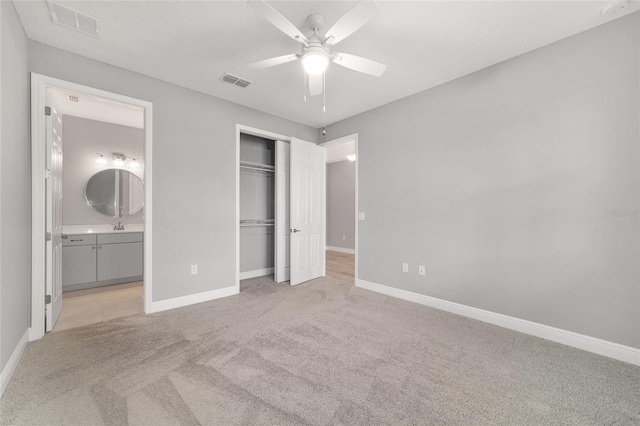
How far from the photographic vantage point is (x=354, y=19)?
5.36ft

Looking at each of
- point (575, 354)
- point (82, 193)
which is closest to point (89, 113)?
point (82, 193)

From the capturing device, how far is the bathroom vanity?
3758 millimetres

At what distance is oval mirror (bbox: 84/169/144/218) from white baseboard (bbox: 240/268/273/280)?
2307mm

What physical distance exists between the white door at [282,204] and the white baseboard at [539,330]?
1932 millimetres

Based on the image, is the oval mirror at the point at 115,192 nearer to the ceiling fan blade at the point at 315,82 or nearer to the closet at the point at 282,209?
the closet at the point at 282,209

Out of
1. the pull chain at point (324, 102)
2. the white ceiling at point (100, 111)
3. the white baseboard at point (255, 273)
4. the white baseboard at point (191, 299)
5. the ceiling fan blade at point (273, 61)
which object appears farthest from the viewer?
the white baseboard at point (255, 273)

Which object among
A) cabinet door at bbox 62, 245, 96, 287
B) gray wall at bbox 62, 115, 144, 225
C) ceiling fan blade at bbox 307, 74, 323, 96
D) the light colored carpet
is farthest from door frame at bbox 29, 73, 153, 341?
ceiling fan blade at bbox 307, 74, 323, 96

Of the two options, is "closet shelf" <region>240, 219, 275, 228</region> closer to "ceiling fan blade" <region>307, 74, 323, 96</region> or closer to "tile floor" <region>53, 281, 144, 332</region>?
"tile floor" <region>53, 281, 144, 332</region>

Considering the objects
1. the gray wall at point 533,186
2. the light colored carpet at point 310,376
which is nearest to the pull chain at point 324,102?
the gray wall at point 533,186

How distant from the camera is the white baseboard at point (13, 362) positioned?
5.58ft

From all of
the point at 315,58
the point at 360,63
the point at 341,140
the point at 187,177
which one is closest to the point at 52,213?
the point at 187,177

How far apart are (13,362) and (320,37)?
332 cm

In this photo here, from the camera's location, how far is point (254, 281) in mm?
4395

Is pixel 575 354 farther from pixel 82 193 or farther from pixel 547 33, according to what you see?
pixel 82 193
